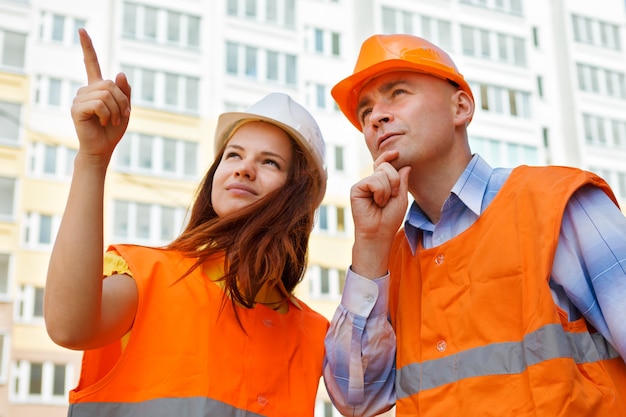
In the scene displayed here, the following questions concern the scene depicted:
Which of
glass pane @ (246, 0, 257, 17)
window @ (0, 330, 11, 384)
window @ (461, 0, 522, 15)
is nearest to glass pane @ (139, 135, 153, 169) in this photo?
glass pane @ (246, 0, 257, 17)

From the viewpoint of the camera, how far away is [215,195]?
129 inches

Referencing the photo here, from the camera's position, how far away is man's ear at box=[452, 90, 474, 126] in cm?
322

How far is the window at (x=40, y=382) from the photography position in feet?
78.8

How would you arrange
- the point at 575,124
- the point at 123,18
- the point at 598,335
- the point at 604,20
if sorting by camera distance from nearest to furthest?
the point at 598,335 → the point at 123,18 → the point at 575,124 → the point at 604,20

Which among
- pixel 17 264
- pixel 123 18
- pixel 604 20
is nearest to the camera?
pixel 17 264

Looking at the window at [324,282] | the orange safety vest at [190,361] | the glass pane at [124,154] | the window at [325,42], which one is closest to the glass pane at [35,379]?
the glass pane at [124,154]

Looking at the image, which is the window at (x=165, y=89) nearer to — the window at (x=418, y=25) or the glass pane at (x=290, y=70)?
the glass pane at (x=290, y=70)

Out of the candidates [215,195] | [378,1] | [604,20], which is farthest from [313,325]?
[604,20]

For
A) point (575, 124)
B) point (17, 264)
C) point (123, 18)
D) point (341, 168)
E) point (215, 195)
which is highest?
point (123, 18)

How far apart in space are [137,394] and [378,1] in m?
29.5

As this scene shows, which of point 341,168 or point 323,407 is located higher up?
point 341,168

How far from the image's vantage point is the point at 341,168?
2955 centimetres

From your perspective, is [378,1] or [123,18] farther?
[378,1]

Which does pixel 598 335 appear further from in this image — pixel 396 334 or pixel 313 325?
pixel 313 325
